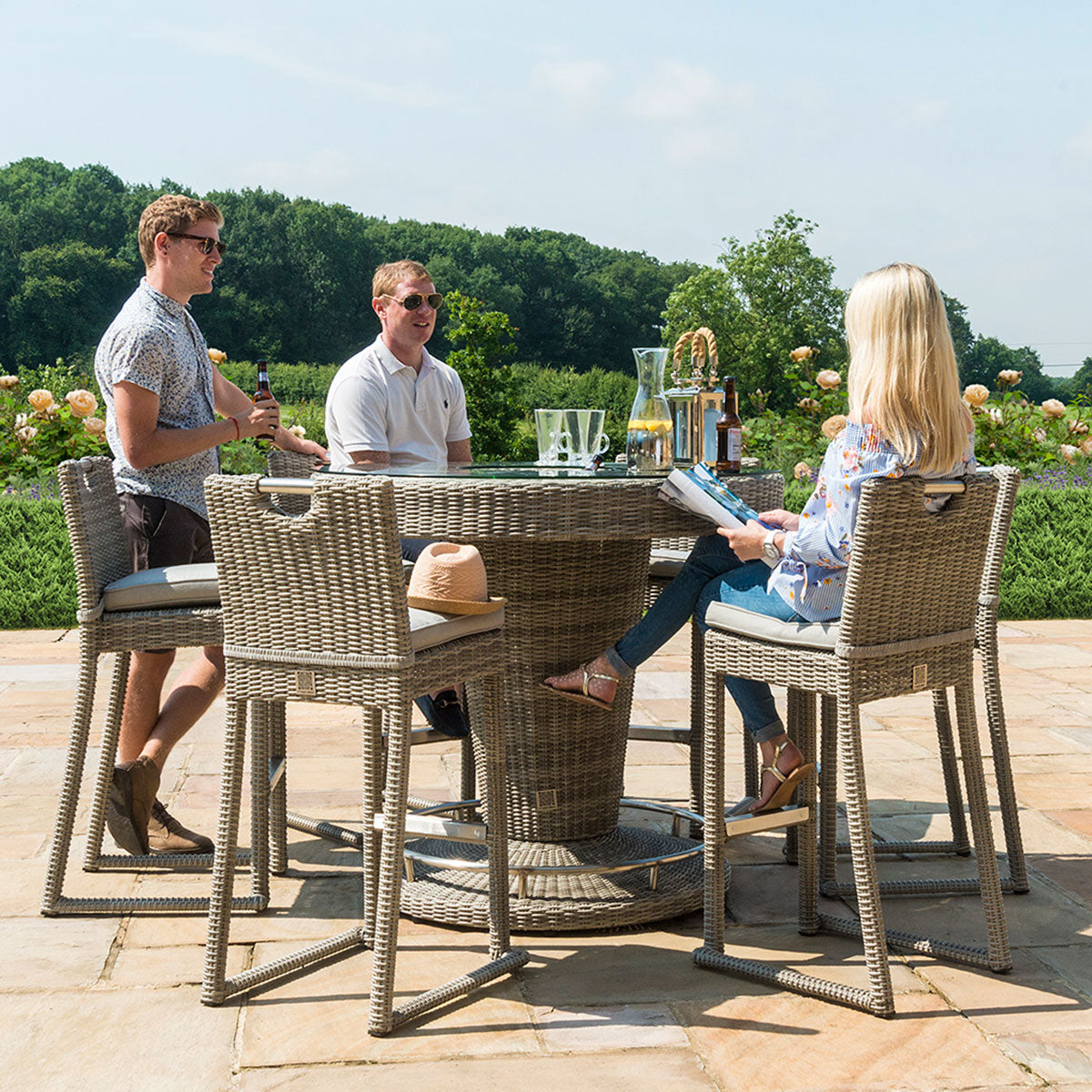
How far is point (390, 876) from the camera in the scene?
7.30 feet

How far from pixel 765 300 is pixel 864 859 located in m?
43.7

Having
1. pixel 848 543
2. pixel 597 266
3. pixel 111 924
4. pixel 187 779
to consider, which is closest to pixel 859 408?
pixel 848 543

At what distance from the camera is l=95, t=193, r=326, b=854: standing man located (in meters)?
3.12

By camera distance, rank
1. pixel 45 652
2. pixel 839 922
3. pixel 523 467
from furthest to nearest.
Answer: pixel 45 652, pixel 523 467, pixel 839 922

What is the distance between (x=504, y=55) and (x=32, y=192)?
139 feet

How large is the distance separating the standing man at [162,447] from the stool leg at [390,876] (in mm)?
1068

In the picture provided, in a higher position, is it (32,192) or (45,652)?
(32,192)

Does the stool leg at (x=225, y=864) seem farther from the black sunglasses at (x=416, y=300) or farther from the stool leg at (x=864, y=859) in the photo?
the black sunglasses at (x=416, y=300)

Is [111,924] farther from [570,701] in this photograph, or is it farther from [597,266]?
[597,266]

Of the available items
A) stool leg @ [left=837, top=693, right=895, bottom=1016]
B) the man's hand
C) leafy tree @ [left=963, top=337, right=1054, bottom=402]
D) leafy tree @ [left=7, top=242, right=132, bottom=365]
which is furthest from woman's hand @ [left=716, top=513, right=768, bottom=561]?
leafy tree @ [left=7, top=242, right=132, bottom=365]

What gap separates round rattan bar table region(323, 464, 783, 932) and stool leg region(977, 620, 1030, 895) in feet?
1.92

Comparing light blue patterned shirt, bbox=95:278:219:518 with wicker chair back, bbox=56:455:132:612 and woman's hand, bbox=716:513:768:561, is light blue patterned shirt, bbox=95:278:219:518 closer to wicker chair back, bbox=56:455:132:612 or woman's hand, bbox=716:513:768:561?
wicker chair back, bbox=56:455:132:612

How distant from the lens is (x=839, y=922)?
2.74 metres

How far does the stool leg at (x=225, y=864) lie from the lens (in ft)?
7.77
